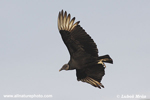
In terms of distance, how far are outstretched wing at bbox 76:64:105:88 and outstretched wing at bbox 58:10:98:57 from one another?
928 millimetres

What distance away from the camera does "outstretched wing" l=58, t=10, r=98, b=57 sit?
1483 centimetres

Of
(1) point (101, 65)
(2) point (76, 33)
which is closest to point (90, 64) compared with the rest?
(1) point (101, 65)

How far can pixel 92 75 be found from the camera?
16094 millimetres

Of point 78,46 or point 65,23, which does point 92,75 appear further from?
point 65,23

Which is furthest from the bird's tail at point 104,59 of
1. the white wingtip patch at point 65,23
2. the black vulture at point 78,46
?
the white wingtip patch at point 65,23

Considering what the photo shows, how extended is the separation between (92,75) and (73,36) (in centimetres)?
219

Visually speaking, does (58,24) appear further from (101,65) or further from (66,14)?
(101,65)

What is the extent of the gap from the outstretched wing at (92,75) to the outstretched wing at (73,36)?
928mm

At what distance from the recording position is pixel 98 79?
629 inches

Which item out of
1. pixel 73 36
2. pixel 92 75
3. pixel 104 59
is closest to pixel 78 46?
pixel 73 36

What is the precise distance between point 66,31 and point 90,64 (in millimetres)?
1750

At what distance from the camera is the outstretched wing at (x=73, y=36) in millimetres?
14828

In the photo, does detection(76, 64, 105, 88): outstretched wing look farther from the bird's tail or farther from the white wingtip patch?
the white wingtip patch

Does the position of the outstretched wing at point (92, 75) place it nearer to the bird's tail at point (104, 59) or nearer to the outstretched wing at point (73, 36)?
the bird's tail at point (104, 59)
